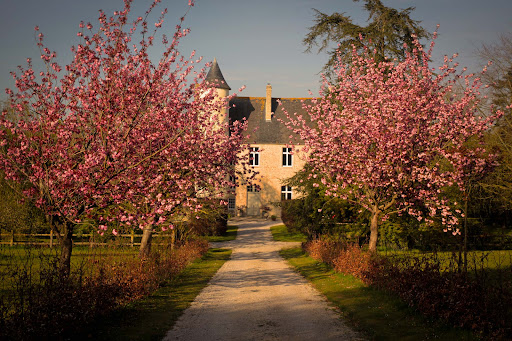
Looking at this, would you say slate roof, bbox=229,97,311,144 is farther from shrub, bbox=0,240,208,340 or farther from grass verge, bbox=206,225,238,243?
shrub, bbox=0,240,208,340

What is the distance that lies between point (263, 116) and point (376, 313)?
43.8m

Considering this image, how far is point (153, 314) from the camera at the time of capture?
10.6 meters

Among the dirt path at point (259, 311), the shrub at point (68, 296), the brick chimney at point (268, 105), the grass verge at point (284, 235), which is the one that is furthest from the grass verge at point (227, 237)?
the shrub at point (68, 296)

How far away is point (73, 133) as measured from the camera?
10.9 m

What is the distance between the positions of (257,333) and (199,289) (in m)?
5.71

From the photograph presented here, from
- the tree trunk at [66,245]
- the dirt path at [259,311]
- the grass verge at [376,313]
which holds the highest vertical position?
the tree trunk at [66,245]

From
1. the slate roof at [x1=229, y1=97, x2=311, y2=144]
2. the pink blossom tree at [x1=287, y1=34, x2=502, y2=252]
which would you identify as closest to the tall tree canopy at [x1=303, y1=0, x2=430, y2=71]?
the pink blossom tree at [x1=287, y1=34, x2=502, y2=252]

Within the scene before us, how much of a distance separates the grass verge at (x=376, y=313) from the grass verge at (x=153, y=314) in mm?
3926

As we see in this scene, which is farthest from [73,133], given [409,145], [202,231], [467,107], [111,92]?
[202,231]

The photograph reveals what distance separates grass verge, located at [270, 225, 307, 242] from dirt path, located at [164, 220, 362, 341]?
547 inches

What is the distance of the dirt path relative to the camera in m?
8.95

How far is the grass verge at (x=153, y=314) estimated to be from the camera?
28.9 feet

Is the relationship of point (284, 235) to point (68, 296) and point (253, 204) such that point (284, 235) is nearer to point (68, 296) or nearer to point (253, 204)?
point (253, 204)

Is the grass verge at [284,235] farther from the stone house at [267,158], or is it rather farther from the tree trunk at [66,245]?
the tree trunk at [66,245]
